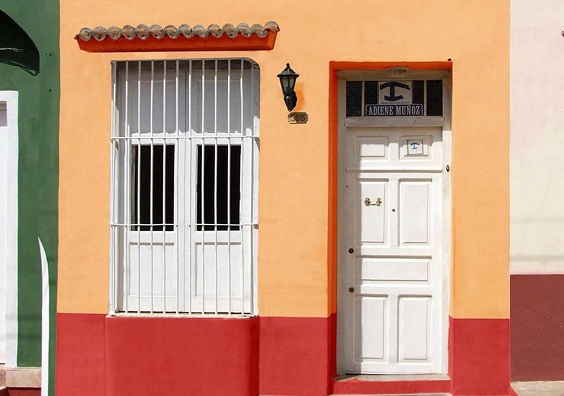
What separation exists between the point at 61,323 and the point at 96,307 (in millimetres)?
364

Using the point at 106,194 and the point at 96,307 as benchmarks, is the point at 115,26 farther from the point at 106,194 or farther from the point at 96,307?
the point at 96,307

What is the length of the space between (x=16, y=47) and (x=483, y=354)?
5143 millimetres

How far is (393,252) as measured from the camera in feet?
23.7

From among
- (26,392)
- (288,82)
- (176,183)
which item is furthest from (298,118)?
(26,392)

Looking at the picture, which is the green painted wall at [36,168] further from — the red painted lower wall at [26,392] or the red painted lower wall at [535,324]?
the red painted lower wall at [535,324]

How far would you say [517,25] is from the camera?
6816 mm

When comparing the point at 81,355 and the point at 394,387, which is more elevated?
the point at 81,355

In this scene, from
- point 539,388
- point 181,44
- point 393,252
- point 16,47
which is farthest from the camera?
point 16,47

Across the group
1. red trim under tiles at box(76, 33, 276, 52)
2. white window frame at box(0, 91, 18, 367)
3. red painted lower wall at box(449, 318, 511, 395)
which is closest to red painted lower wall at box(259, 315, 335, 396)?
red painted lower wall at box(449, 318, 511, 395)

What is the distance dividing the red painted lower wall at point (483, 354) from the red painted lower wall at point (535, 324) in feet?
0.31

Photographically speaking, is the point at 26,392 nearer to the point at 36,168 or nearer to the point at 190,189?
the point at 36,168

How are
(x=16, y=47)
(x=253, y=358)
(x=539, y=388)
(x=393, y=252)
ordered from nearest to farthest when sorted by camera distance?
(x=539, y=388), (x=253, y=358), (x=393, y=252), (x=16, y=47)

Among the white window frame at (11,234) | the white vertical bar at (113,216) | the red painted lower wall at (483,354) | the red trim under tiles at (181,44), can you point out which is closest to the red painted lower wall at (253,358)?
the red painted lower wall at (483,354)

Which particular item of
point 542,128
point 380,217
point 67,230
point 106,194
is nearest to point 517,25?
point 542,128
